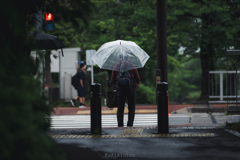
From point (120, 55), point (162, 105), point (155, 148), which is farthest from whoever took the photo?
point (120, 55)

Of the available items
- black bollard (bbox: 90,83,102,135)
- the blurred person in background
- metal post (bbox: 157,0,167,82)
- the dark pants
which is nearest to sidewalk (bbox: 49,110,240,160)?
black bollard (bbox: 90,83,102,135)

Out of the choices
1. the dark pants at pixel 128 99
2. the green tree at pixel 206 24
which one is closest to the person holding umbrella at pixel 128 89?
the dark pants at pixel 128 99

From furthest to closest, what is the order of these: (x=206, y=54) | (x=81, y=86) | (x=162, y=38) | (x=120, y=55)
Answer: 1. (x=206, y=54)
2. (x=81, y=86)
3. (x=162, y=38)
4. (x=120, y=55)

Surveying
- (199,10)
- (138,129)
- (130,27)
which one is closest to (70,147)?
(138,129)

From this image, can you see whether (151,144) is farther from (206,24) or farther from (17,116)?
(206,24)

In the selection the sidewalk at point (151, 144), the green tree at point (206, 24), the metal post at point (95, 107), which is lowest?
the sidewalk at point (151, 144)

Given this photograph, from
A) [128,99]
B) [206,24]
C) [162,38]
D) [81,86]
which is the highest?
[206,24]

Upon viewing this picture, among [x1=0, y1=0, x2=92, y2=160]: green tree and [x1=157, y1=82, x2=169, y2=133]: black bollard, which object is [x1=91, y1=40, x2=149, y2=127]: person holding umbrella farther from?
[x1=0, y1=0, x2=92, y2=160]: green tree

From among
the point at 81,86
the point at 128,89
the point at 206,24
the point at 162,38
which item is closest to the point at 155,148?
the point at 128,89

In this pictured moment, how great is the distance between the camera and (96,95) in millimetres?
8016

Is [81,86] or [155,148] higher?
[81,86]

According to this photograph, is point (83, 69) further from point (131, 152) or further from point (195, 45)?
point (131, 152)

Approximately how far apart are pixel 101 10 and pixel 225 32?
7.21 metres

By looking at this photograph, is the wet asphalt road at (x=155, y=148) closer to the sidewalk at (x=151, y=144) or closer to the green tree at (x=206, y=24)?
the sidewalk at (x=151, y=144)
